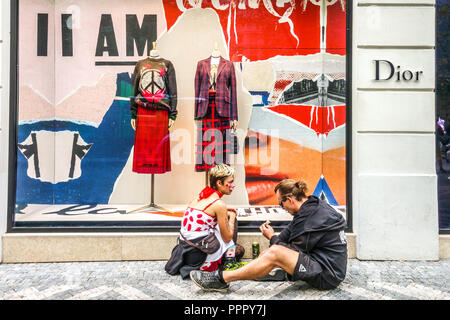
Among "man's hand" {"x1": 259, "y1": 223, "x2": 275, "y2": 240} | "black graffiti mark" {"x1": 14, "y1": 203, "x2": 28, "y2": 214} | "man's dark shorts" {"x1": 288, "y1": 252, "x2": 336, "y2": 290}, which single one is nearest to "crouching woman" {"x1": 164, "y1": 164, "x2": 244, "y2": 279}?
"man's hand" {"x1": 259, "y1": 223, "x2": 275, "y2": 240}

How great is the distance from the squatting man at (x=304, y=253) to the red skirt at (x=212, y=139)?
1.99 meters

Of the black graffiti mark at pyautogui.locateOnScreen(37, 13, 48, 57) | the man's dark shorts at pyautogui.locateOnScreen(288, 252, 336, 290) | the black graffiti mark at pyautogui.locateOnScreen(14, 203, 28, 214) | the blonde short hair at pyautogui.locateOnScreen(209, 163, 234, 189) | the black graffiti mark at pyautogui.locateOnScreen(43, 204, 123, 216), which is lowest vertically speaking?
the man's dark shorts at pyautogui.locateOnScreen(288, 252, 336, 290)

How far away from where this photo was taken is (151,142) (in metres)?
5.08

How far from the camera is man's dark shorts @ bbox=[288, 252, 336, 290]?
3008 millimetres

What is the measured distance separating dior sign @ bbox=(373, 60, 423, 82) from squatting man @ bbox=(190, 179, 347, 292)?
1988mm

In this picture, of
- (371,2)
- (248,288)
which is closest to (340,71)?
(371,2)

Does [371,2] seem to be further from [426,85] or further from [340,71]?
[426,85]

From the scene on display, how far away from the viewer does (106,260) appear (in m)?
4.16

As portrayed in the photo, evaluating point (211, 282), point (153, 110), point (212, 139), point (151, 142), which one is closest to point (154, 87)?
point (153, 110)

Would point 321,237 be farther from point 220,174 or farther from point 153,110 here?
point 153,110

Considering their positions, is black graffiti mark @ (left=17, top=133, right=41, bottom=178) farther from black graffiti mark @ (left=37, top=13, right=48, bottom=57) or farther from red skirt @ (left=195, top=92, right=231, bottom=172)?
red skirt @ (left=195, top=92, right=231, bottom=172)

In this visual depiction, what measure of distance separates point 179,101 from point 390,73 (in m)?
2.97

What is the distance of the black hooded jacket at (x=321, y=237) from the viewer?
3.04 m

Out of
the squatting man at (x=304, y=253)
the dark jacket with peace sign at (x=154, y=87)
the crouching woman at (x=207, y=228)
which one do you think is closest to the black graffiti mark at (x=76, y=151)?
the dark jacket with peace sign at (x=154, y=87)
